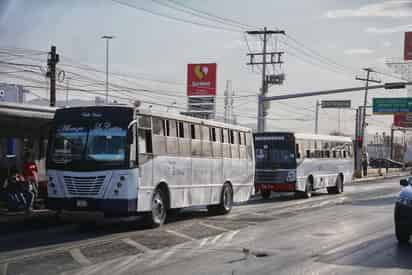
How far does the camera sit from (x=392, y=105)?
64.9 metres

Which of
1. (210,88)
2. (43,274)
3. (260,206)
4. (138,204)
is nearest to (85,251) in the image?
(43,274)

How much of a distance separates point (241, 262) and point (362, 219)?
9069 millimetres

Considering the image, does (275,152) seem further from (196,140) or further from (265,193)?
(196,140)

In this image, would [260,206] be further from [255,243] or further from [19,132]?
[255,243]

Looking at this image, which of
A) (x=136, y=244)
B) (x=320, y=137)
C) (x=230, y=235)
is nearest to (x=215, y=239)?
(x=230, y=235)

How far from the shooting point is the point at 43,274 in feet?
32.8

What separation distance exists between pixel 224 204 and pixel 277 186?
8.14 meters

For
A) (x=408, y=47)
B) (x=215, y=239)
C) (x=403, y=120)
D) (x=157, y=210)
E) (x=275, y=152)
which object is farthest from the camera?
(x=403, y=120)

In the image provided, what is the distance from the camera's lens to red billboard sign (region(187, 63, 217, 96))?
72.5 m

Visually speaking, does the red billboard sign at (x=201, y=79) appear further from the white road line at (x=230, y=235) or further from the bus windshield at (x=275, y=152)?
the white road line at (x=230, y=235)

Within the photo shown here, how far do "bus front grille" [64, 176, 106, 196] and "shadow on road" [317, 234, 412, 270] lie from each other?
5757 millimetres

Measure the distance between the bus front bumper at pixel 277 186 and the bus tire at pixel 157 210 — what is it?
12405 mm

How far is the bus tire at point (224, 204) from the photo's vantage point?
21.6 metres

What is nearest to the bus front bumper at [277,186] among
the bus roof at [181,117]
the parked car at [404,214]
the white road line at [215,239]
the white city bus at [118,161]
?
the bus roof at [181,117]
